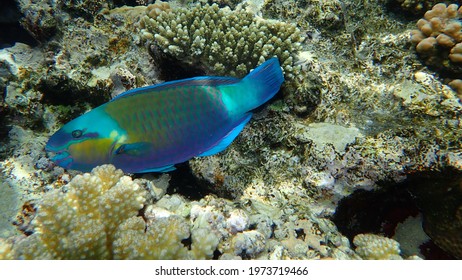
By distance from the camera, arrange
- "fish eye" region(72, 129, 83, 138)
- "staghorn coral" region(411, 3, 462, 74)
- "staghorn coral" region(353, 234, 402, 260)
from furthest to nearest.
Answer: "staghorn coral" region(411, 3, 462, 74) < "staghorn coral" region(353, 234, 402, 260) < "fish eye" region(72, 129, 83, 138)

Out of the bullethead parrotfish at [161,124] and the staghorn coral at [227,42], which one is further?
the staghorn coral at [227,42]

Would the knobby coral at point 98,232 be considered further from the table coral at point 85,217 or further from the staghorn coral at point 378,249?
the staghorn coral at point 378,249

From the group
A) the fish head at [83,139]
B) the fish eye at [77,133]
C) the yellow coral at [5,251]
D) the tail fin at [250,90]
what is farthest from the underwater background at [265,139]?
the tail fin at [250,90]

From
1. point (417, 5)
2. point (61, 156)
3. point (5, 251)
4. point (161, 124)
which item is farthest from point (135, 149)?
point (417, 5)

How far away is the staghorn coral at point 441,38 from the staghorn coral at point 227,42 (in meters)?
1.50

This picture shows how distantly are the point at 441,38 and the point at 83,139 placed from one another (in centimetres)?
418

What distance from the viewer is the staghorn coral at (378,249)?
2.45 meters

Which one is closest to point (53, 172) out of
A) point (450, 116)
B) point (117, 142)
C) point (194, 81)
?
point (117, 142)

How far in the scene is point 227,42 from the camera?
143 inches

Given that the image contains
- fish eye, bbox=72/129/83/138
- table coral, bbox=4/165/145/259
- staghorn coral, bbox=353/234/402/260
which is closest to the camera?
fish eye, bbox=72/129/83/138

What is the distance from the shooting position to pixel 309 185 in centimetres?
289

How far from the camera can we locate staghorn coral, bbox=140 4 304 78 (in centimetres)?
355

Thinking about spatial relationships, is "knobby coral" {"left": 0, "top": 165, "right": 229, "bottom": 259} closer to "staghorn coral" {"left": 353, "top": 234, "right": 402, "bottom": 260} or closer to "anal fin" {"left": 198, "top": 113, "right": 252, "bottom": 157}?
"anal fin" {"left": 198, "top": 113, "right": 252, "bottom": 157}

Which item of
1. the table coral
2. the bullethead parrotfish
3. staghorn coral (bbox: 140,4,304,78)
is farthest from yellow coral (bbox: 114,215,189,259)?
staghorn coral (bbox: 140,4,304,78)
